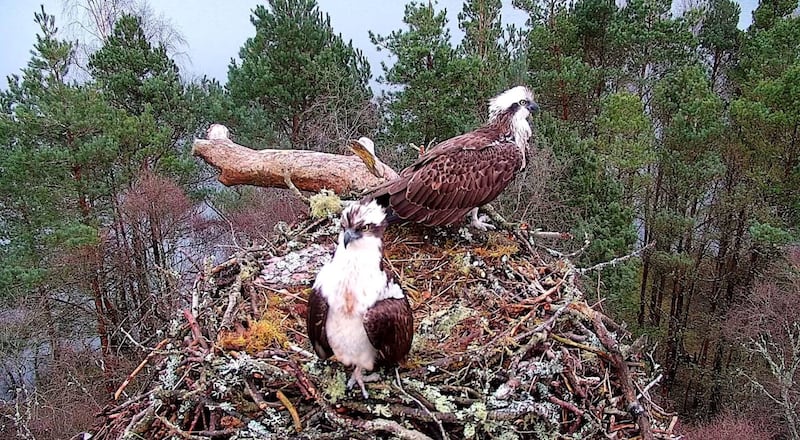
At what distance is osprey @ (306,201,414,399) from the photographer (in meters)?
2.44

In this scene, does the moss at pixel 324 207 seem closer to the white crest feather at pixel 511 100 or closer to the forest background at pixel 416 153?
the white crest feather at pixel 511 100

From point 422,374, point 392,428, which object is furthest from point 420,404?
point 422,374

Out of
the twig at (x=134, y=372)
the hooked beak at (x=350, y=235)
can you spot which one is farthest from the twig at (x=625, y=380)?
Answer: the twig at (x=134, y=372)

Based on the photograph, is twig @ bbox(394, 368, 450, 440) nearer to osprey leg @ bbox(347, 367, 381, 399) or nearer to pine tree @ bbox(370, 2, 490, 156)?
osprey leg @ bbox(347, 367, 381, 399)

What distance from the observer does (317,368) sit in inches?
102

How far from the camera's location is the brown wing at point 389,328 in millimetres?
2406

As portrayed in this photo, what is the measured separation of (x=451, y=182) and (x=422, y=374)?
4.16 feet

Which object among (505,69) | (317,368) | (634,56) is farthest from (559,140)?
(317,368)

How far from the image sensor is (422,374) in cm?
260

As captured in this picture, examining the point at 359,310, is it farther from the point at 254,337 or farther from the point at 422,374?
the point at 254,337

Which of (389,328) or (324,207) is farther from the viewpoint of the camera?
(324,207)

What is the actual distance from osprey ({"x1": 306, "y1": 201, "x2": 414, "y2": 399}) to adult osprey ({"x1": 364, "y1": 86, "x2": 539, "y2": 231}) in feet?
2.91

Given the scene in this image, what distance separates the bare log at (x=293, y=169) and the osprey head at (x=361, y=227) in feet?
6.63

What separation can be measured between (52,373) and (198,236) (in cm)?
389
